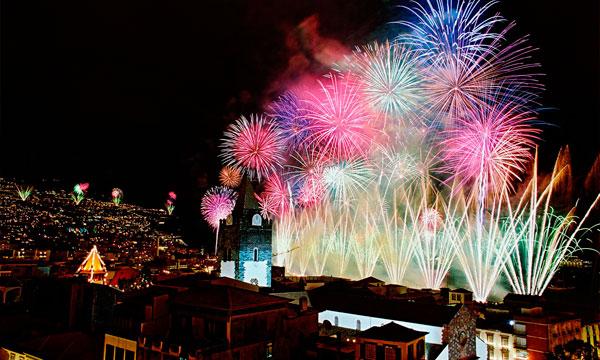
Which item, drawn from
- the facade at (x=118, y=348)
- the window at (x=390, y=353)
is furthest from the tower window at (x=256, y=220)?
the window at (x=390, y=353)

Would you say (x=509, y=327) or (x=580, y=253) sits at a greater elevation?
(x=580, y=253)

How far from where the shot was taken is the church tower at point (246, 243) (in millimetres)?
41344

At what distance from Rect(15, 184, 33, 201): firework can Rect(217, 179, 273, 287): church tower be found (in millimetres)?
45862

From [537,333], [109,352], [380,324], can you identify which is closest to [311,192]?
[380,324]

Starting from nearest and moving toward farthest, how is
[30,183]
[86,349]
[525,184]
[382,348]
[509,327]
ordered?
1. [382,348]
2. [86,349]
3. [509,327]
4. [525,184]
5. [30,183]

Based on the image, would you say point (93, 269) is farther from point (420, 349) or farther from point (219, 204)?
point (420, 349)

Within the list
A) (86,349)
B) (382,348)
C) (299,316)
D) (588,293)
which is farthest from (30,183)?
(588,293)

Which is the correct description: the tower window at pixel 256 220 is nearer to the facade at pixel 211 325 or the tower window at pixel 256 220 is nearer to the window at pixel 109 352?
the facade at pixel 211 325

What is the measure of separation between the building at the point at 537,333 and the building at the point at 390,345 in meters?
12.7

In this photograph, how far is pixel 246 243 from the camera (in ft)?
137

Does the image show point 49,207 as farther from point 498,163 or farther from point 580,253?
point 580,253

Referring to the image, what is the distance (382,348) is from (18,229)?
205 feet

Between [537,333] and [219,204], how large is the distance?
99.8 ft

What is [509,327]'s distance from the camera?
104 feet
